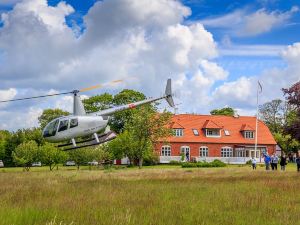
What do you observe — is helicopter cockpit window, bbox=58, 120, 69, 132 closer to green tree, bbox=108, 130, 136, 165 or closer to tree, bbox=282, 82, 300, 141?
tree, bbox=282, 82, 300, 141

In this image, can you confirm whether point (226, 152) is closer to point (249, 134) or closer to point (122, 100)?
point (249, 134)

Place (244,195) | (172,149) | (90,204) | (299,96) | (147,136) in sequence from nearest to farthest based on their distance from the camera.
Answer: (90,204), (244,195), (299,96), (147,136), (172,149)

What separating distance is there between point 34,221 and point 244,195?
33.0 ft

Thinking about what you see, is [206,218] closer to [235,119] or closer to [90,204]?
[90,204]

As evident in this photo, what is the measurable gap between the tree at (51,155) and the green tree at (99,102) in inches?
1364

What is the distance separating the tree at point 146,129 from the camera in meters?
66.9

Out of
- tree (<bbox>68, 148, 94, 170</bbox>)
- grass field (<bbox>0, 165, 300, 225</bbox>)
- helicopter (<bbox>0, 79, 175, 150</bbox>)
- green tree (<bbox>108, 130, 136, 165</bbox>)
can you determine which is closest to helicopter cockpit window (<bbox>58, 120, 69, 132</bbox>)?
helicopter (<bbox>0, 79, 175, 150</bbox>)

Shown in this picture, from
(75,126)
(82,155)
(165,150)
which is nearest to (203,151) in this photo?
(165,150)

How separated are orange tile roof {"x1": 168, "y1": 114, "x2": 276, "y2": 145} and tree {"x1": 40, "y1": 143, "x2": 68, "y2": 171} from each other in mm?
26860

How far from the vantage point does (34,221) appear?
42.3ft

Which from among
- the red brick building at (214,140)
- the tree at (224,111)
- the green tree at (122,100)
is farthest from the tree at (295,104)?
the tree at (224,111)

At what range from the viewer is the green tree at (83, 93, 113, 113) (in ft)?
315

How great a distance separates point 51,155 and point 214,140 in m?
33.8

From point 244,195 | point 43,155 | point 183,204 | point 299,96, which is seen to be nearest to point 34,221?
point 183,204
